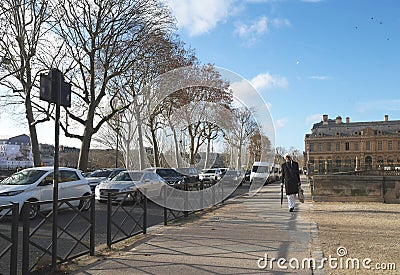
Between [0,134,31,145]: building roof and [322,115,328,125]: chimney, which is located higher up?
[322,115,328,125]: chimney

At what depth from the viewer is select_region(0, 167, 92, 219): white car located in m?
12.6

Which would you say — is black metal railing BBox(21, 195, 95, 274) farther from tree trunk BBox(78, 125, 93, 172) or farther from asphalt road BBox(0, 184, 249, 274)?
tree trunk BBox(78, 125, 93, 172)

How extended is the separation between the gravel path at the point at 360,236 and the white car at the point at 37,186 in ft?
26.1

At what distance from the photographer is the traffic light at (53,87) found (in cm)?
646

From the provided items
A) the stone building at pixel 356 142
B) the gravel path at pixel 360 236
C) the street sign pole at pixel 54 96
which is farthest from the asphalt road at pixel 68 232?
the stone building at pixel 356 142

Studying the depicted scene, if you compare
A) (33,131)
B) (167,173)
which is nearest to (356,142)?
(167,173)

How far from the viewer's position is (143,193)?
35.9 feet

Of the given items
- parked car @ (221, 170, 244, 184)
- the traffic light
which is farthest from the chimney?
the traffic light

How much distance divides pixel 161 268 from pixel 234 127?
10284 mm

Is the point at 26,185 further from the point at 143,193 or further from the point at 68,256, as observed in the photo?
the point at 68,256

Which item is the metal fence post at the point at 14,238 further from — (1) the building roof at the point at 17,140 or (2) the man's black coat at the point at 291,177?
(1) the building roof at the point at 17,140

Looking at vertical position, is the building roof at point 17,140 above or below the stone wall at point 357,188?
above

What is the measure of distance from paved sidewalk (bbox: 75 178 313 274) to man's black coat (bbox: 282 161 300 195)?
1.93m

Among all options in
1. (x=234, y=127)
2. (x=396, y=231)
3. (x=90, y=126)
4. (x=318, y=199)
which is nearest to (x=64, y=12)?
(x=90, y=126)
